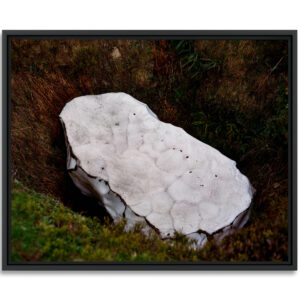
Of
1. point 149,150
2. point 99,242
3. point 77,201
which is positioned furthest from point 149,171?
point 77,201

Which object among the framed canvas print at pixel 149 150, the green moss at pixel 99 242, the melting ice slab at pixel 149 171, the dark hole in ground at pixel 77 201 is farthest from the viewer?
the dark hole in ground at pixel 77 201

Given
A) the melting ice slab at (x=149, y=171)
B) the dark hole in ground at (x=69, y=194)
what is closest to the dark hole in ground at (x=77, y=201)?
the dark hole in ground at (x=69, y=194)

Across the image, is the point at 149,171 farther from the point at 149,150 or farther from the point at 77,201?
the point at 77,201

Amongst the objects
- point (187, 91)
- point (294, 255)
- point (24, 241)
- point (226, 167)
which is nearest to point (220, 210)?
point (226, 167)

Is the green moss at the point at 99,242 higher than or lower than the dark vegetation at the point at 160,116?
lower

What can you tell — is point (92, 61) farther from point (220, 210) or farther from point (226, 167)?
point (220, 210)

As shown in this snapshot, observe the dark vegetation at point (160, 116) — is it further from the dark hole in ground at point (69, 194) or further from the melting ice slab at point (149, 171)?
the melting ice slab at point (149, 171)
